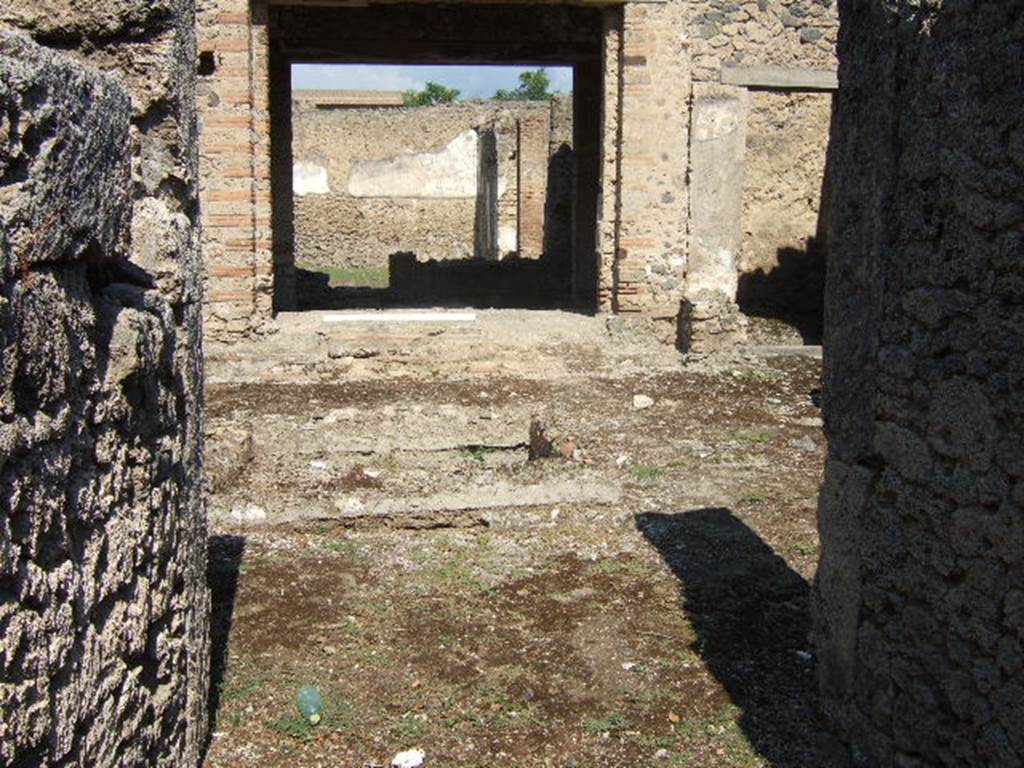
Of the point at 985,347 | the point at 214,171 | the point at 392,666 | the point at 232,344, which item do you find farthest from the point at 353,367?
the point at 985,347

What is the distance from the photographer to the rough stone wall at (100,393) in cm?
169

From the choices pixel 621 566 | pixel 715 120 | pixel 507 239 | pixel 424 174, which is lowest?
pixel 621 566

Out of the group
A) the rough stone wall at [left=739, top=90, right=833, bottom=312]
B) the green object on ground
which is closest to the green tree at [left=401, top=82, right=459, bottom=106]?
the rough stone wall at [left=739, top=90, right=833, bottom=312]

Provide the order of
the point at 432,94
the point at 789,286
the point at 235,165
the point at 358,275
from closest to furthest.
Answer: the point at 235,165 < the point at 789,286 < the point at 358,275 < the point at 432,94

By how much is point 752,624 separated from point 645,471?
6.63ft

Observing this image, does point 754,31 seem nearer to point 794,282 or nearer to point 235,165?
point 794,282

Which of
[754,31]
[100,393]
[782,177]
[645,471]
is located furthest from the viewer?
[782,177]

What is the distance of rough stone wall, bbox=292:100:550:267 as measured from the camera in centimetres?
2362

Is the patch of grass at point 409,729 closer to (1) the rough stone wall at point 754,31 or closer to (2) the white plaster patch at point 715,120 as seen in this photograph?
(2) the white plaster patch at point 715,120

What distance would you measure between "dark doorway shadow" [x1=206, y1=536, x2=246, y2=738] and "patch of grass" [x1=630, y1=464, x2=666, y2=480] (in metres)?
2.23

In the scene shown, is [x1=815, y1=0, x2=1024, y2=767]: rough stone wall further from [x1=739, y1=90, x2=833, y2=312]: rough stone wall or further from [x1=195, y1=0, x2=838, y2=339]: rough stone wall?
[x1=739, y1=90, x2=833, y2=312]: rough stone wall

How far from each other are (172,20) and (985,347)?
2.16 metres

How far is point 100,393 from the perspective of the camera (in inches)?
84.2

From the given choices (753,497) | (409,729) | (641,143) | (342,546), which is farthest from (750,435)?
(409,729)
